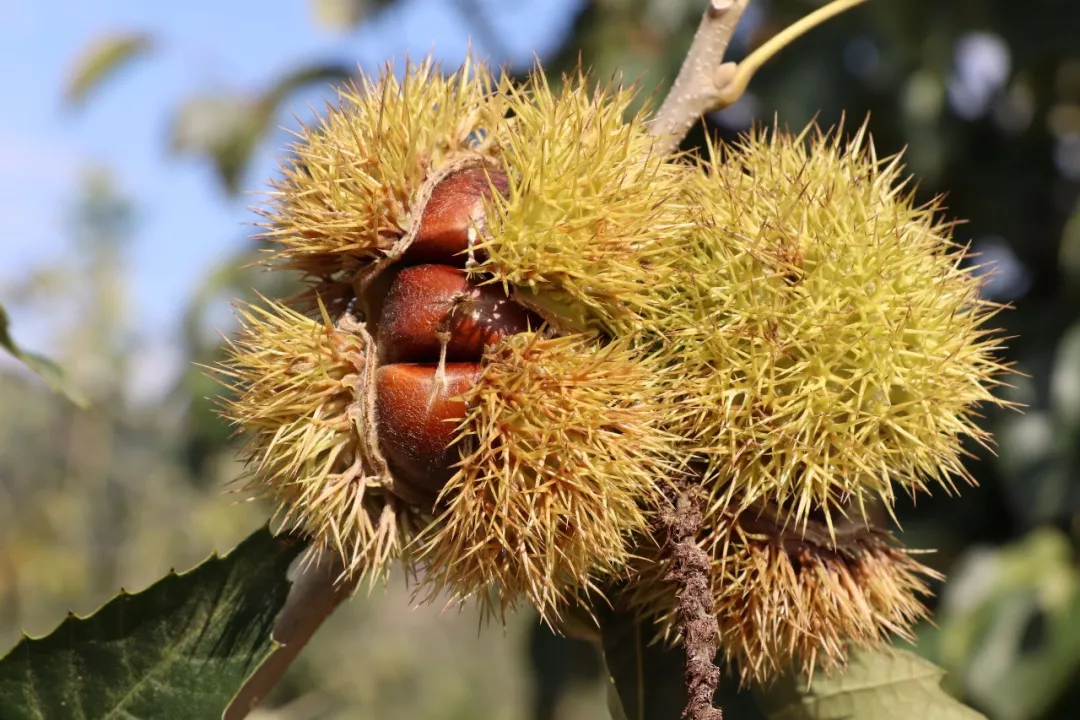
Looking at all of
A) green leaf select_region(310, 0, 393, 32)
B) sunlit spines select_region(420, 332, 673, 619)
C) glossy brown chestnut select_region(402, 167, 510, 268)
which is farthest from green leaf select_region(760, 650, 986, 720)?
green leaf select_region(310, 0, 393, 32)

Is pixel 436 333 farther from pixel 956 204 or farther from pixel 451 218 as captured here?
pixel 956 204

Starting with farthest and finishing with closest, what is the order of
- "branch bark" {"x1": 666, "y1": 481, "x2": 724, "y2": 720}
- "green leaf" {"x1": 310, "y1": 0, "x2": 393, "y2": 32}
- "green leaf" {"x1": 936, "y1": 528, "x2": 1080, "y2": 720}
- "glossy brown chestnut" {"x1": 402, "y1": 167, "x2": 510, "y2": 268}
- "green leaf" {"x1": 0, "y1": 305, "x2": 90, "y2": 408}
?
"green leaf" {"x1": 310, "y1": 0, "x2": 393, "y2": 32}
"green leaf" {"x1": 936, "y1": 528, "x2": 1080, "y2": 720}
"green leaf" {"x1": 0, "y1": 305, "x2": 90, "y2": 408}
"glossy brown chestnut" {"x1": 402, "y1": 167, "x2": 510, "y2": 268}
"branch bark" {"x1": 666, "y1": 481, "x2": 724, "y2": 720}

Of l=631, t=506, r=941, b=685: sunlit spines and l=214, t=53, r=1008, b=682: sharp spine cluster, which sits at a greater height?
l=214, t=53, r=1008, b=682: sharp spine cluster

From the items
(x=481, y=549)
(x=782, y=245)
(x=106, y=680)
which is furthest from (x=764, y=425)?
(x=106, y=680)

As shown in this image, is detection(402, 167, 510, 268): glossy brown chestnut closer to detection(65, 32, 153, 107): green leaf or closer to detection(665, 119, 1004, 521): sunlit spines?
detection(665, 119, 1004, 521): sunlit spines

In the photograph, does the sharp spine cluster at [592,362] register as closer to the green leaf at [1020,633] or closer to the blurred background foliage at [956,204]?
the blurred background foliage at [956,204]
